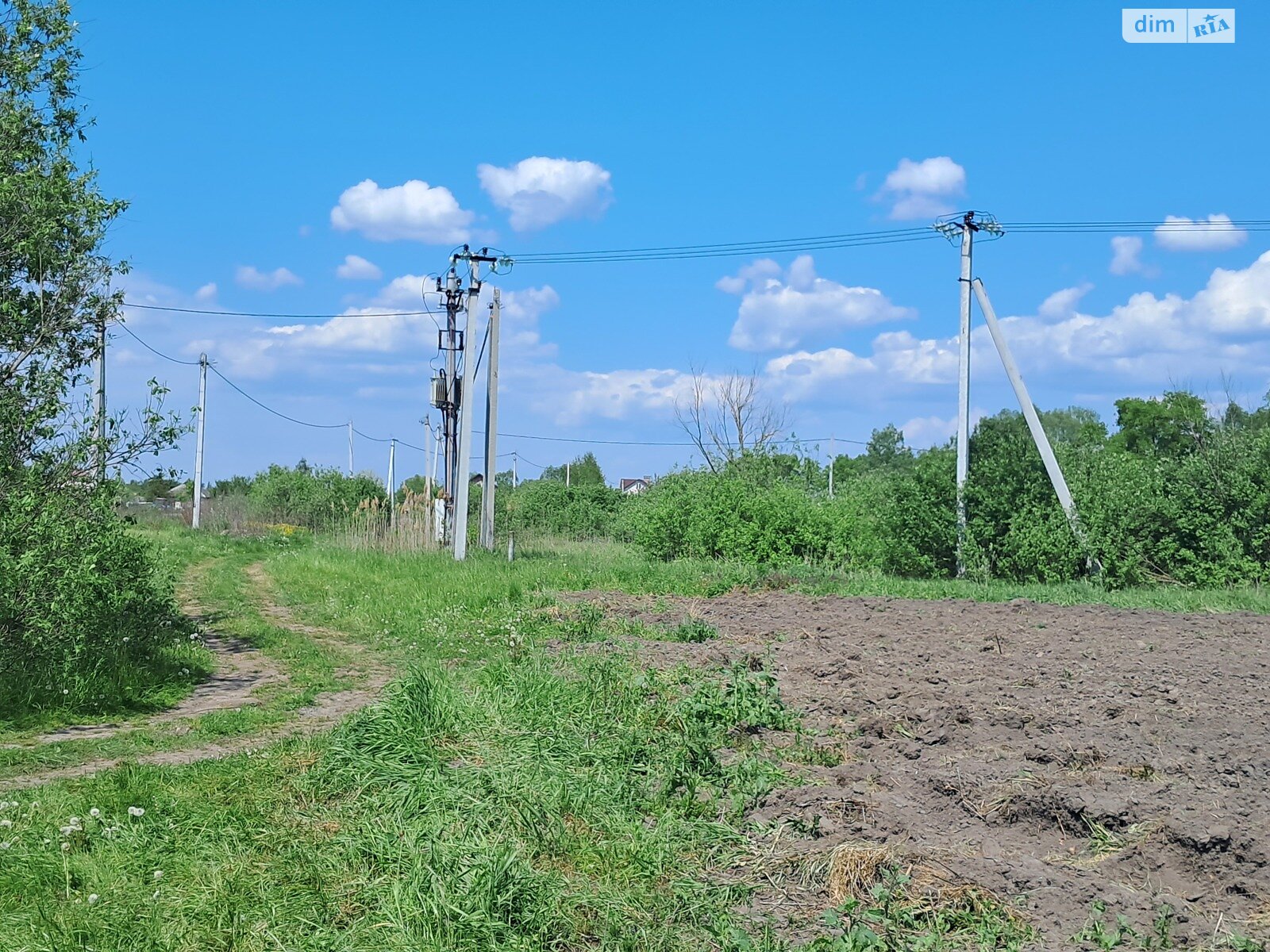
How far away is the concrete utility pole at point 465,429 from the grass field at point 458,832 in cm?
1090

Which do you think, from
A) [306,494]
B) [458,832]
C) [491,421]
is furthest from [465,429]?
[306,494]

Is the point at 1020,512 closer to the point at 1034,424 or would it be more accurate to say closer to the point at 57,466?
the point at 1034,424

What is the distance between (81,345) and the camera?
9.63 m

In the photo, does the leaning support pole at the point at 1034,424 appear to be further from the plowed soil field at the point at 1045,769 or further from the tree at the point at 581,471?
the tree at the point at 581,471

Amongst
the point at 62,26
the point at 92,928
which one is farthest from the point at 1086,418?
the point at 92,928

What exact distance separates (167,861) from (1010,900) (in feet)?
11.0

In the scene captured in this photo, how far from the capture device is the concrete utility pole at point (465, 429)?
19.5 meters

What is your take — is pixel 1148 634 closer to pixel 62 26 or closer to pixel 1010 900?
pixel 1010 900

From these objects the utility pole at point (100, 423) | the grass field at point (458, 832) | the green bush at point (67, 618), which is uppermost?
the utility pole at point (100, 423)

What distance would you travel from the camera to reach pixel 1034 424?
1662cm

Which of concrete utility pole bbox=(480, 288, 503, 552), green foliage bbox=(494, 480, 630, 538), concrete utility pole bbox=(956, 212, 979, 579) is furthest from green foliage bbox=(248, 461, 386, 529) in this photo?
concrete utility pole bbox=(956, 212, 979, 579)

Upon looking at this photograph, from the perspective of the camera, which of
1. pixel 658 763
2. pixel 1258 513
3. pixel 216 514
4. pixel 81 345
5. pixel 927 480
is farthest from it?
pixel 216 514

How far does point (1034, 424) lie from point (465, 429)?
9.74 metres

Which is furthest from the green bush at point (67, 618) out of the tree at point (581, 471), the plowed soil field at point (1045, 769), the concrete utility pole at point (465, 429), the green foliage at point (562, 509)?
the tree at point (581, 471)
